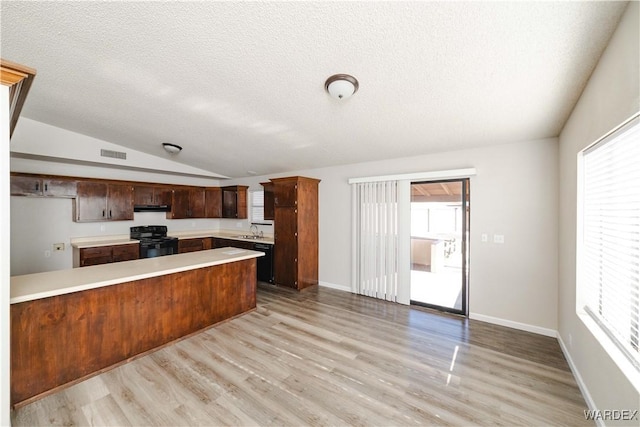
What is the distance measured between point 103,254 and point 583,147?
6682mm

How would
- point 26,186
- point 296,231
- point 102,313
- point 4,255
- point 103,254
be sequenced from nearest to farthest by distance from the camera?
point 4,255 → point 102,313 → point 26,186 → point 103,254 → point 296,231

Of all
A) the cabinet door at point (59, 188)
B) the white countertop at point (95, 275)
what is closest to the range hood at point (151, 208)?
the cabinet door at point (59, 188)

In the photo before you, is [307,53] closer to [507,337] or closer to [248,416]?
[248,416]

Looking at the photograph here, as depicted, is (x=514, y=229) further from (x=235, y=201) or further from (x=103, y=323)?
(x=235, y=201)

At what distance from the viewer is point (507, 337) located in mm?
2982

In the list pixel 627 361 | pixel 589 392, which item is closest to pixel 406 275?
pixel 589 392

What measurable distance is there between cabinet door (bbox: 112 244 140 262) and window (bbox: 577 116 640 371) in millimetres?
6394

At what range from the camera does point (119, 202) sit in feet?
16.4

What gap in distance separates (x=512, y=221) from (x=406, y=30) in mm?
2770

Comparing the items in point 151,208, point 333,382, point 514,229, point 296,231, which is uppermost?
point 151,208

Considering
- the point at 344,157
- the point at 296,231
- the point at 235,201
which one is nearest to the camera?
the point at 344,157

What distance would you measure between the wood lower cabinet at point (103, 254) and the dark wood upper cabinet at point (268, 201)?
102 inches

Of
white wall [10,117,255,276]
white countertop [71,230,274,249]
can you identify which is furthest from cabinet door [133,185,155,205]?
white countertop [71,230,274,249]

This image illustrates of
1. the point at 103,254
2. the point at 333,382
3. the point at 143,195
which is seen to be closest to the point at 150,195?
the point at 143,195
